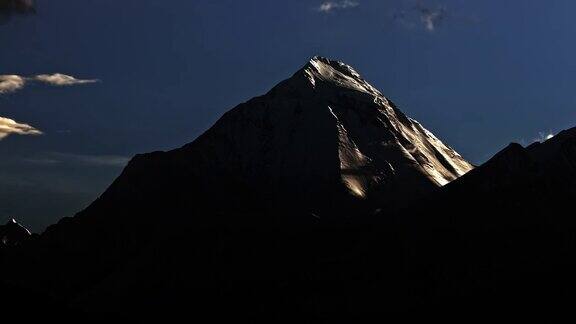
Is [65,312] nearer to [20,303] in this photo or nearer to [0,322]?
[20,303]

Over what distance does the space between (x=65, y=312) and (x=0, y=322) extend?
22225 mm

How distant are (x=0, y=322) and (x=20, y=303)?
20.1 m

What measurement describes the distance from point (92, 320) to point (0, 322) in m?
25.3

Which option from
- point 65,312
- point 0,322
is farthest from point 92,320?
point 0,322

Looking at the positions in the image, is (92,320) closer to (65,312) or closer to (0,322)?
(65,312)

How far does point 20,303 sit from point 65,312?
9.38m

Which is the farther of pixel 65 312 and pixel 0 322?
pixel 65 312

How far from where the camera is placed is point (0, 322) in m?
175

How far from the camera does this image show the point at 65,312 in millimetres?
195625

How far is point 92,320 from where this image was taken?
196375 millimetres

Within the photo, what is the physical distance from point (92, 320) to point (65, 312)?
581 centimetres

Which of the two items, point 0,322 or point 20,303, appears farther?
point 20,303

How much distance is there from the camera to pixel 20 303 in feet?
639
